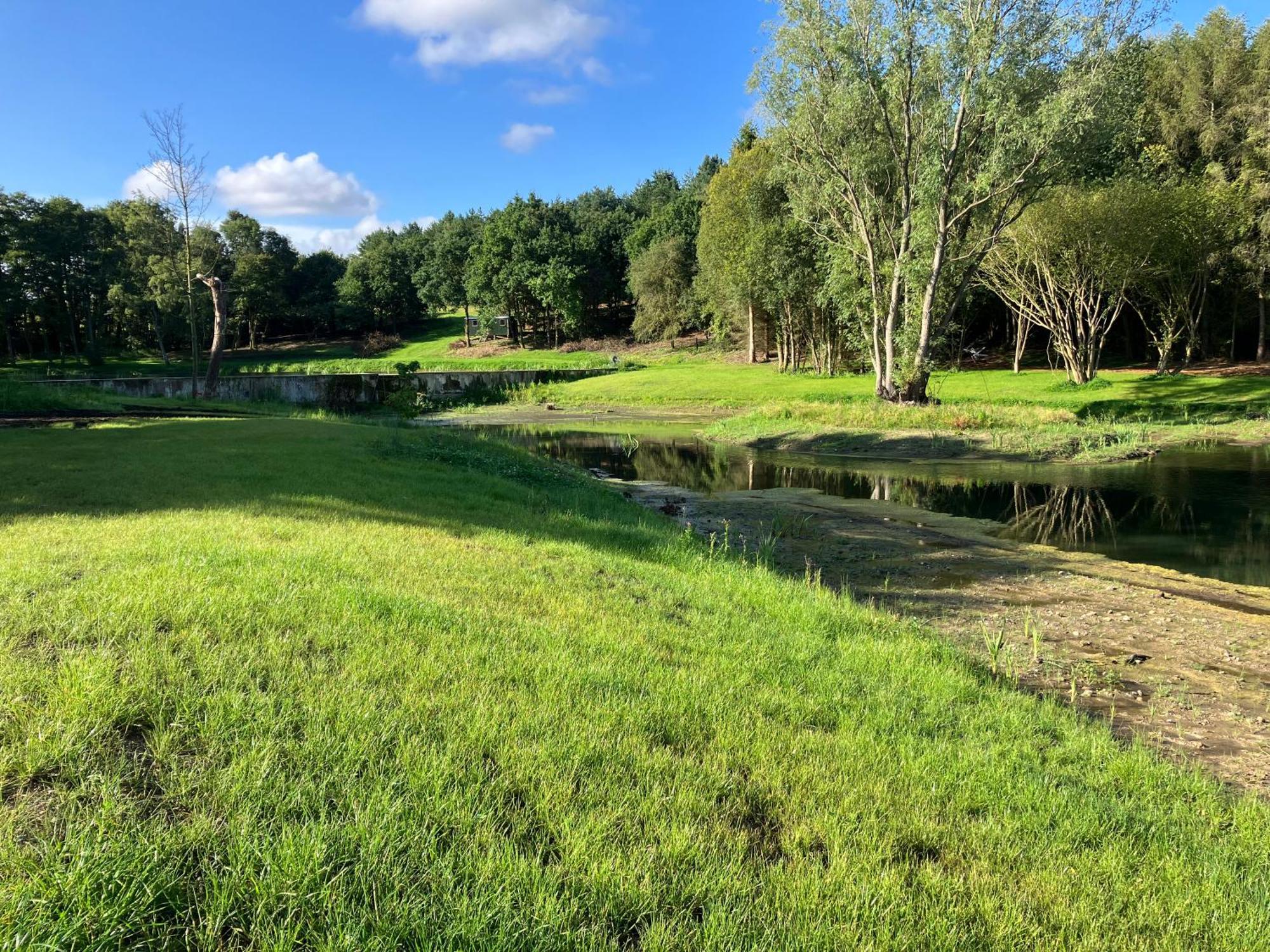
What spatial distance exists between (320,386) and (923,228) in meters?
35.7

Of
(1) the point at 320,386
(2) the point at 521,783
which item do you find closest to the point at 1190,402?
(2) the point at 521,783

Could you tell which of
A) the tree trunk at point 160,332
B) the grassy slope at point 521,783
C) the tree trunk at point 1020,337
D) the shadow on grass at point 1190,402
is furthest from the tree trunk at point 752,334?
the tree trunk at point 160,332

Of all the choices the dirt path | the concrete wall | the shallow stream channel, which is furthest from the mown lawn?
the dirt path

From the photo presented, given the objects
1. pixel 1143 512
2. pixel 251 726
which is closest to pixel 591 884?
pixel 251 726

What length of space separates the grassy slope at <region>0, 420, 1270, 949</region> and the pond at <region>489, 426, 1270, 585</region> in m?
9.83

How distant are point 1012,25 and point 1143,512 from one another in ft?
66.8

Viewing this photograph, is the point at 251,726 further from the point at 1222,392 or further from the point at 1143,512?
the point at 1222,392

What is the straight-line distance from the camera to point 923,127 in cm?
2966

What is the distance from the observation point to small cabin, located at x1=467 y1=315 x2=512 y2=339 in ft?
293

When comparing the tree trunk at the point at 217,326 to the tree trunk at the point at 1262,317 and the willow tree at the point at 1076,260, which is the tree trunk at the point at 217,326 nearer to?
the willow tree at the point at 1076,260

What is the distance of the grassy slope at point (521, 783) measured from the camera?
2.75m

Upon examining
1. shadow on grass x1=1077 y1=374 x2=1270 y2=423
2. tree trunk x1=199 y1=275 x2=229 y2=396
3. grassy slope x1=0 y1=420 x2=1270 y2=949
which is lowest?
grassy slope x1=0 y1=420 x2=1270 y2=949

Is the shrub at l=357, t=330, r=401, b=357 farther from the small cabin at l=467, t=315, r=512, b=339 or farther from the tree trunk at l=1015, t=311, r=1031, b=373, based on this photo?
the tree trunk at l=1015, t=311, r=1031, b=373

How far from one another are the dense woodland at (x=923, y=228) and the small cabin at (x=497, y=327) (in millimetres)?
5695
